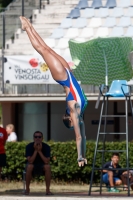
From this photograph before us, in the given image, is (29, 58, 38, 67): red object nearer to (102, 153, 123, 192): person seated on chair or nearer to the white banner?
the white banner

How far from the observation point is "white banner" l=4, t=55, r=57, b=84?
74.5 ft

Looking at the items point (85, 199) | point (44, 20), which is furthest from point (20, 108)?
point (85, 199)

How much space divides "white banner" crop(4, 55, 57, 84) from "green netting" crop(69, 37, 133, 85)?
285 inches

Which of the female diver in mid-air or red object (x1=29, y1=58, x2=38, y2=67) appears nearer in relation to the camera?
the female diver in mid-air

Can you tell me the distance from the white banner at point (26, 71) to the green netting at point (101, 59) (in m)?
7.23

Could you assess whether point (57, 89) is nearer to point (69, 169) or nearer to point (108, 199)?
point (69, 169)

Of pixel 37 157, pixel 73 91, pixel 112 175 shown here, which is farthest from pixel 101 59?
pixel 73 91

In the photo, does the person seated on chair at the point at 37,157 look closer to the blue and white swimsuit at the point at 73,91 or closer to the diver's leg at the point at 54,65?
the blue and white swimsuit at the point at 73,91

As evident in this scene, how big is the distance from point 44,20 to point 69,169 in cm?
1194

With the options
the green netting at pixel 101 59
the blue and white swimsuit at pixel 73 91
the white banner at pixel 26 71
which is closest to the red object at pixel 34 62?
the white banner at pixel 26 71

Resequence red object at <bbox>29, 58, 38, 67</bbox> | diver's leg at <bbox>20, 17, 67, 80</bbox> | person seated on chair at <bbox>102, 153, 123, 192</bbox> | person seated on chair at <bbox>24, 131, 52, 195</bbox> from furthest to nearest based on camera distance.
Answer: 1. red object at <bbox>29, 58, 38, 67</bbox>
2. person seated on chair at <bbox>102, 153, 123, 192</bbox>
3. person seated on chair at <bbox>24, 131, 52, 195</bbox>
4. diver's leg at <bbox>20, 17, 67, 80</bbox>

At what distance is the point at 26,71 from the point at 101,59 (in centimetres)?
782

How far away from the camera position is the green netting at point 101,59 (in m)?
15.1

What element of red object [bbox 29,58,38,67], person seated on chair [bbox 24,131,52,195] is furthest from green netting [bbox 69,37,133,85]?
red object [bbox 29,58,38,67]
